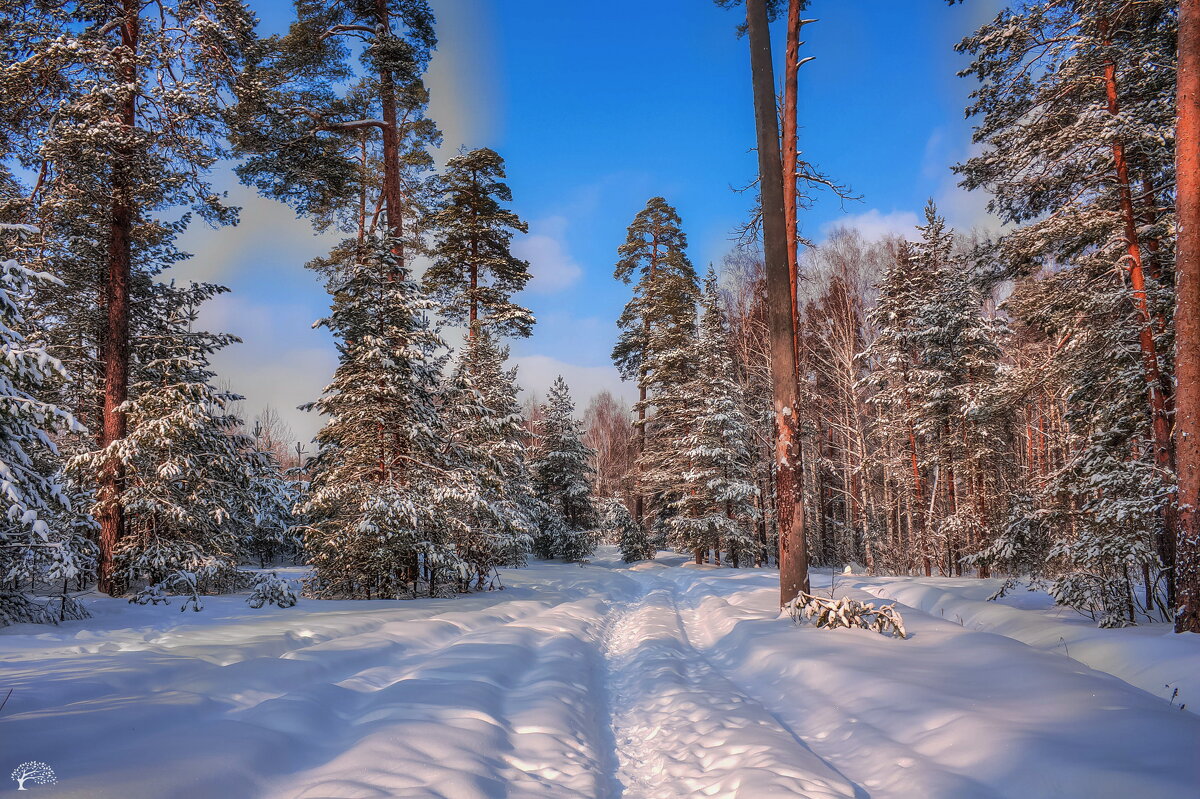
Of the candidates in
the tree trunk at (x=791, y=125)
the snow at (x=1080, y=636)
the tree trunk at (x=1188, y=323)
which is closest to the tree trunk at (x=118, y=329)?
the tree trunk at (x=791, y=125)

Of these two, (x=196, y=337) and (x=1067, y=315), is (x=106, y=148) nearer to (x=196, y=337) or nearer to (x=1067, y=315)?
(x=196, y=337)

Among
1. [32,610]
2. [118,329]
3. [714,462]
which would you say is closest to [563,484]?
[714,462]

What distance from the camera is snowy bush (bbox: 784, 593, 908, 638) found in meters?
6.77

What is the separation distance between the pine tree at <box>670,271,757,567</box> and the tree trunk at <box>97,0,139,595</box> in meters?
17.7

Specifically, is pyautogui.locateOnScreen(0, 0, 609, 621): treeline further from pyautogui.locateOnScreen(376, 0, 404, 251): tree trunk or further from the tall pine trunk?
the tall pine trunk

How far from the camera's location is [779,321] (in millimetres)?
8547

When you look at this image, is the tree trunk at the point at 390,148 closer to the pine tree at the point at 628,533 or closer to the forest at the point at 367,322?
the forest at the point at 367,322

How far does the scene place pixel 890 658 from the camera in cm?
551

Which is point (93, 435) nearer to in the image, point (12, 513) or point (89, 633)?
point (89, 633)

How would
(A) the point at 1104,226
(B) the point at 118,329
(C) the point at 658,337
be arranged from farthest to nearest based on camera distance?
1. (C) the point at 658,337
2. (B) the point at 118,329
3. (A) the point at 1104,226

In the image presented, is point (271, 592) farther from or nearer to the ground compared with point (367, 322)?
nearer to the ground

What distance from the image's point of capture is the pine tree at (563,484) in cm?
2392

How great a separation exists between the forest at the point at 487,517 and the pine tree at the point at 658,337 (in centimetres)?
882

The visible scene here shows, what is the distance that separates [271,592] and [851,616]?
30.2 feet
